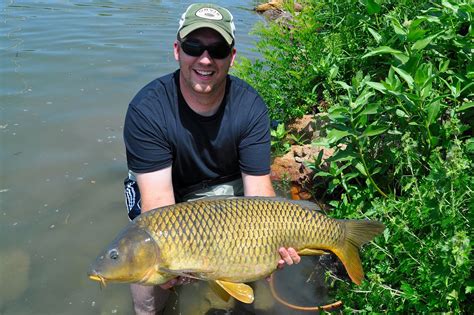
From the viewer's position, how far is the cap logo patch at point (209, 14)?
2.73 m

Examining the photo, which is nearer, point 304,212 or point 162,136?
point 304,212

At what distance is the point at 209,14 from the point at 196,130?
0.68 m

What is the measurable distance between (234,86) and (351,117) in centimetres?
77

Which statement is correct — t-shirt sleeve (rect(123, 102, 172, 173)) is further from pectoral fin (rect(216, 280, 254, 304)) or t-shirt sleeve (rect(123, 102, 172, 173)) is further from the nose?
pectoral fin (rect(216, 280, 254, 304))

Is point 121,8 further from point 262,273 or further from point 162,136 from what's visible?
point 262,273

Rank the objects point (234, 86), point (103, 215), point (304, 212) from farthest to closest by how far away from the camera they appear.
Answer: point (103, 215)
point (234, 86)
point (304, 212)

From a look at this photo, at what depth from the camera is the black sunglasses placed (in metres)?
2.74

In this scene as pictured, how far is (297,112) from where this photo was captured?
4730 millimetres

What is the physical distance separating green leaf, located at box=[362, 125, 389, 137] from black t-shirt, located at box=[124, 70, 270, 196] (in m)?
0.61

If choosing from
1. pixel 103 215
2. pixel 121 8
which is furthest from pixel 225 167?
pixel 121 8

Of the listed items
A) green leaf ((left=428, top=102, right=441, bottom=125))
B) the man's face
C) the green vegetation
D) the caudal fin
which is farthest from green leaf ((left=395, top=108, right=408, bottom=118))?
the man's face

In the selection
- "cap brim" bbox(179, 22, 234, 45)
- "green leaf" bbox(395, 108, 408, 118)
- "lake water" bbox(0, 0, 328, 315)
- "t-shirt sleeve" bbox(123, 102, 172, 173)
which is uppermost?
"cap brim" bbox(179, 22, 234, 45)

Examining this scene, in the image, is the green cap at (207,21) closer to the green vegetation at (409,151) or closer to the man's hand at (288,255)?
the green vegetation at (409,151)

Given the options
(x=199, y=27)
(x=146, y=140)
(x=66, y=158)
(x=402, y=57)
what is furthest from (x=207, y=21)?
(x=66, y=158)
